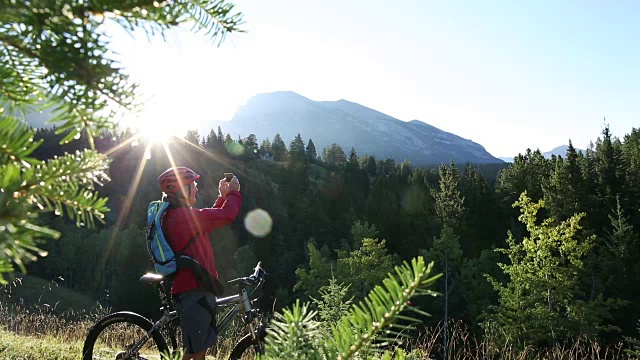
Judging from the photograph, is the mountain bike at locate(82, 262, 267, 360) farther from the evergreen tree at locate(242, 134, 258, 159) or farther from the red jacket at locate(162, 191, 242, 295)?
the evergreen tree at locate(242, 134, 258, 159)

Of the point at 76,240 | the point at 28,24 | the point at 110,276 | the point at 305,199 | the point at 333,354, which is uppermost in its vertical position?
the point at 28,24

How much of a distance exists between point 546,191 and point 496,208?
→ 14.6 metres

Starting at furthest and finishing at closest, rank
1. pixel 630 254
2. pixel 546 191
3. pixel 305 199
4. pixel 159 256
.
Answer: pixel 305 199 < pixel 546 191 < pixel 630 254 < pixel 159 256

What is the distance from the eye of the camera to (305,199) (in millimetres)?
73125

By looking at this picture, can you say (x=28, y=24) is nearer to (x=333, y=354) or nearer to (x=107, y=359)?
(x=333, y=354)

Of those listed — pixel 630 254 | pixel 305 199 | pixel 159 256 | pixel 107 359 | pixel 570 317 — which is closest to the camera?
pixel 159 256

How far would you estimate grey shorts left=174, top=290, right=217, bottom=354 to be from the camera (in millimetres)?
3904

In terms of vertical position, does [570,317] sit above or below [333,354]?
below

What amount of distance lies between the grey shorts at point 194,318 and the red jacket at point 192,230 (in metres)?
0.09

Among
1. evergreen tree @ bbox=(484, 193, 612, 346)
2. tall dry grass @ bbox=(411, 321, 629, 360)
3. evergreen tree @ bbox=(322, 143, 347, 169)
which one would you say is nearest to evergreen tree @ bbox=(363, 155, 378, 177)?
evergreen tree @ bbox=(322, 143, 347, 169)

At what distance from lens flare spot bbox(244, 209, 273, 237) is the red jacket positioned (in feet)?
204

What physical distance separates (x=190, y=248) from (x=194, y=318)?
0.61 metres

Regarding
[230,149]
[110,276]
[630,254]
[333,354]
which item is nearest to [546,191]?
[630,254]

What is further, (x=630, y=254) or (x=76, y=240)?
(x=76, y=240)
